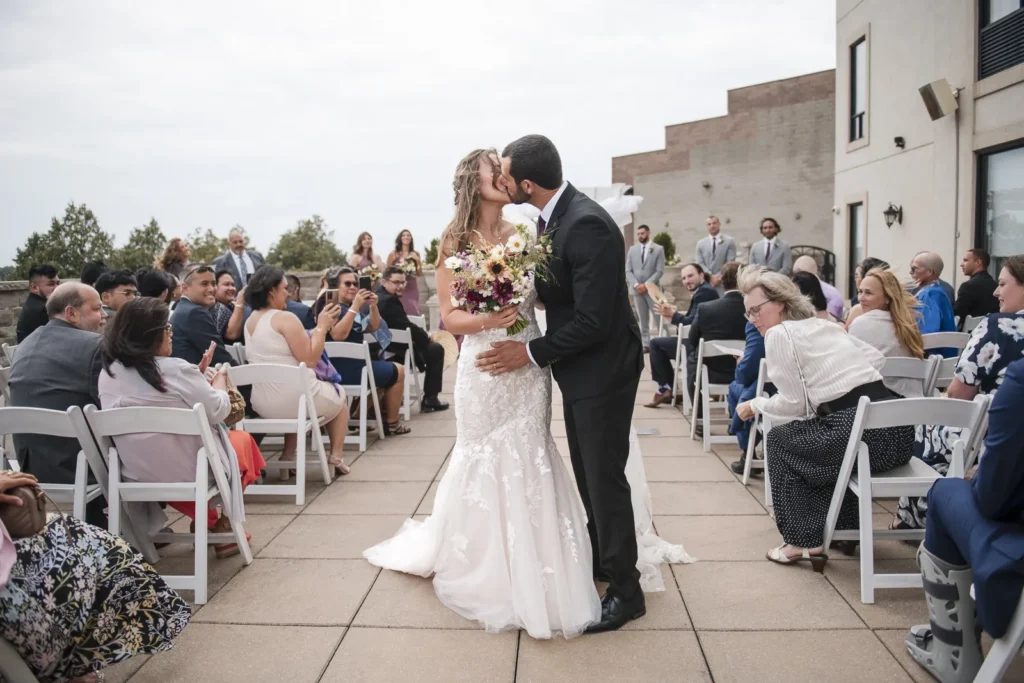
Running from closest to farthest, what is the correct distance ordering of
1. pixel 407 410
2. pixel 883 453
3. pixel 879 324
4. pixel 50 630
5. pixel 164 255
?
pixel 50 630
pixel 883 453
pixel 879 324
pixel 407 410
pixel 164 255

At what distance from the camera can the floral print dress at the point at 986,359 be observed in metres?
3.64

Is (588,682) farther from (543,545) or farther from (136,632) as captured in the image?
(136,632)

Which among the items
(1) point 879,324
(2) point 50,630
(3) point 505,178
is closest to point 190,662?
(2) point 50,630

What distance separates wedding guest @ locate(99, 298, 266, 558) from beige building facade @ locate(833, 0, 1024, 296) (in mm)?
9472

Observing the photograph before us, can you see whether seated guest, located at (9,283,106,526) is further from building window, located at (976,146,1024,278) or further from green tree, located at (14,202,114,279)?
building window, located at (976,146,1024,278)

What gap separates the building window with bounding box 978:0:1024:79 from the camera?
9.11 metres

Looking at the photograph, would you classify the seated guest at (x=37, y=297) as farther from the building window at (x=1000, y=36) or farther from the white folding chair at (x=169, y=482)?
the building window at (x=1000, y=36)

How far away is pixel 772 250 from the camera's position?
40.5ft

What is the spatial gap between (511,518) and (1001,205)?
9276 millimetres

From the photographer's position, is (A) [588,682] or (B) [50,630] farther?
(A) [588,682]

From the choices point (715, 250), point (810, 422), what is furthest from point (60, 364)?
point (715, 250)

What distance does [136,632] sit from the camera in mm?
2768

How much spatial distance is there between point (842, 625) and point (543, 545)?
1248mm

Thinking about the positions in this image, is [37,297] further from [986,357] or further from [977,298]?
[977,298]
